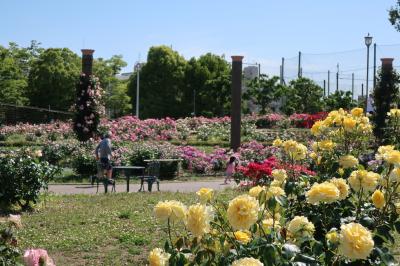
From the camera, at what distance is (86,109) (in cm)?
2209

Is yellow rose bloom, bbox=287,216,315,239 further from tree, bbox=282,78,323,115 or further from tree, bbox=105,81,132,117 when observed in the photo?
tree, bbox=105,81,132,117

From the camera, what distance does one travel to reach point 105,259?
680cm

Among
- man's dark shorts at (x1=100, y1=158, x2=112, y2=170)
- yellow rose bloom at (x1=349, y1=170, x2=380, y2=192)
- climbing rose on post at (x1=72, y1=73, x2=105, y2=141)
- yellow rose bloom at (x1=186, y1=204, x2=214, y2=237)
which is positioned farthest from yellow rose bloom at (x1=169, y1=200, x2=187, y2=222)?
Result: climbing rose on post at (x1=72, y1=73, x2=105, y2=141)

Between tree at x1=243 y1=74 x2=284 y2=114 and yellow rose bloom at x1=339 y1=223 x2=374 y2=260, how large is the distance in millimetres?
38466

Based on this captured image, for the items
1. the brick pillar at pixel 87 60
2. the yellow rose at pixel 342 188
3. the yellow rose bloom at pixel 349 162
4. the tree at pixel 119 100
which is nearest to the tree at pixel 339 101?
the tree at pixel 119 100

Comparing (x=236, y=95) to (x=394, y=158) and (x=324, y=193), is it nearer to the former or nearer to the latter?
(x=394, y=158)

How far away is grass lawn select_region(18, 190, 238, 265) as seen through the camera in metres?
6.99

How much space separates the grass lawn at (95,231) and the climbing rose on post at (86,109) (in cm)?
1051

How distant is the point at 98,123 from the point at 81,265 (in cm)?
1607

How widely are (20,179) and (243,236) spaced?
803 cm

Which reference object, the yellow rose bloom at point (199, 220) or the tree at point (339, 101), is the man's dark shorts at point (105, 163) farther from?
the tree at point (339, 101)

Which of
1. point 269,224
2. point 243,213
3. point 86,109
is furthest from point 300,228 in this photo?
point 86,109

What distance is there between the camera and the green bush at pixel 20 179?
998 centimetres

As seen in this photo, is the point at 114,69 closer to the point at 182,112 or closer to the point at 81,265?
the point at 182,112
